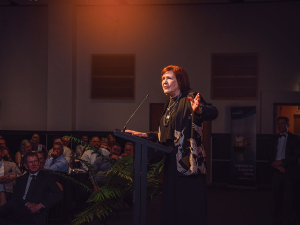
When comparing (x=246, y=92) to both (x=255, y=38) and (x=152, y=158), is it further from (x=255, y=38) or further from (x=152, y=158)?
(x=152, y=158)

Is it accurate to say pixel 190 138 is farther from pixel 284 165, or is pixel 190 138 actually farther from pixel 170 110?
pixel 284 165

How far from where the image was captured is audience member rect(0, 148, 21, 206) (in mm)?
3992

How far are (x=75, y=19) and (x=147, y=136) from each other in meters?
7.65

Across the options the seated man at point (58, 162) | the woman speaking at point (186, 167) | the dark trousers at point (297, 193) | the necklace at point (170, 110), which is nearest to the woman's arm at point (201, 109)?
the woman speaking at point (186, 167)

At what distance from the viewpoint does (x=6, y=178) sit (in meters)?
4.09

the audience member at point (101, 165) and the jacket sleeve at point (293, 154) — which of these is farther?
the jacket sleeve at point (293, 154)

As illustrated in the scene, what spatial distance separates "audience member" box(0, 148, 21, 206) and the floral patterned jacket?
3.07 m

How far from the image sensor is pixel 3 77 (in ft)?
30.3

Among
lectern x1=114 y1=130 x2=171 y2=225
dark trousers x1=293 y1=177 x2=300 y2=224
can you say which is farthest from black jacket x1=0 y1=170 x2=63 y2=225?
dark trousers x1=293 y1=177 x2=300 y2=224

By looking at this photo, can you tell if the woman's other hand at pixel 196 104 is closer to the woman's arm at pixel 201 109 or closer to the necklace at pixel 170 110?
the woman's arm at pixel 201 109

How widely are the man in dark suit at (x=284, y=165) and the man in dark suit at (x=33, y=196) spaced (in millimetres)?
2795

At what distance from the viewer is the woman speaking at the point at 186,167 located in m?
1.69

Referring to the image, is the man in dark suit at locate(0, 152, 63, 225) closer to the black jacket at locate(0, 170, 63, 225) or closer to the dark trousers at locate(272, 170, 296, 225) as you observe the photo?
the black jacket at locate(0, 170, 63, 225)

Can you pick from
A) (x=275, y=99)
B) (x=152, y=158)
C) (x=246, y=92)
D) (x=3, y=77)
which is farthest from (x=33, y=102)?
(x=152, y=158)
